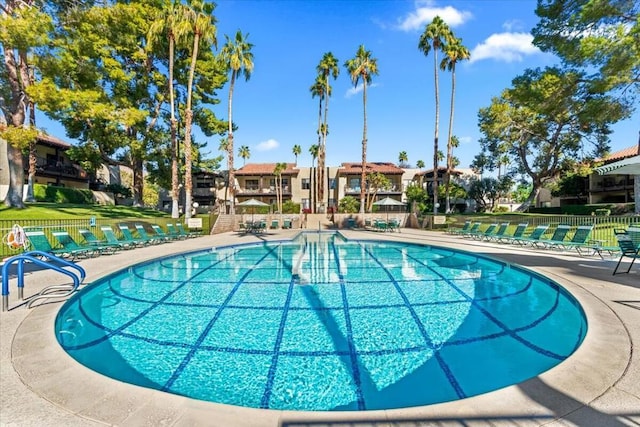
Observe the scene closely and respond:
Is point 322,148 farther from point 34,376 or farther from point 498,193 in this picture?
point 34,376

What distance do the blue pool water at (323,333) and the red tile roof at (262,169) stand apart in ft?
114

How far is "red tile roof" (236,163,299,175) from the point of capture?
43719 millimetres

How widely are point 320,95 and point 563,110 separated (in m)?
27.1

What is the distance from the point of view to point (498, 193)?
4653 cm

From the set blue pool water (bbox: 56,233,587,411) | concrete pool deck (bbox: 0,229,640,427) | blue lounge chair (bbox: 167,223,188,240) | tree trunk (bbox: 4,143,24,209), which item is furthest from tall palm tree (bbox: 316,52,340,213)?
concrete pool deck (bbox: 0,229,640,427)

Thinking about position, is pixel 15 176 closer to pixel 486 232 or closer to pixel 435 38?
pixel 486 232

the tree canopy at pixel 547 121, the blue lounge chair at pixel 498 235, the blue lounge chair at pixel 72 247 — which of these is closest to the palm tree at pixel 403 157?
the tree canopy at pixel 547 121

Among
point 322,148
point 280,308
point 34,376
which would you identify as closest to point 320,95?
point 322,148

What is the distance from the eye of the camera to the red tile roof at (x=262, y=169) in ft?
143

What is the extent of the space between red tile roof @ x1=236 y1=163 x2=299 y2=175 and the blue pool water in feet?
114

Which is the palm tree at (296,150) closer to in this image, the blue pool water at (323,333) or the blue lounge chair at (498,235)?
the blue lounge chair at (498,235)

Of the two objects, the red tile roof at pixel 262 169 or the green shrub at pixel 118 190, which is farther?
the red tile roof at pixel 262 169

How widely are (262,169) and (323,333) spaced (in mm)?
41538

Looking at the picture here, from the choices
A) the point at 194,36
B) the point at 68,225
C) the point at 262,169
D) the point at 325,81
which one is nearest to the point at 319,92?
the point at 325,81
